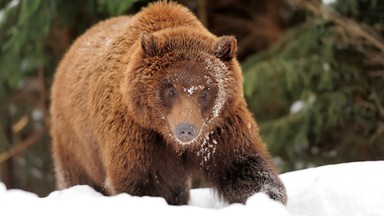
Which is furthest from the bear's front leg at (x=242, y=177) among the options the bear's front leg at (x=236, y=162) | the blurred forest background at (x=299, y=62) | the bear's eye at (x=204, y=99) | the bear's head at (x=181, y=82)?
the blurred forest background at (x=299, y=62)

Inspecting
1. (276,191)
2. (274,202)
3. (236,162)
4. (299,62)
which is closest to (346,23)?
(299,62)

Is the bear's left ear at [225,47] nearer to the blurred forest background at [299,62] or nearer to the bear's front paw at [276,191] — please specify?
the bear's front paw at [276,191]

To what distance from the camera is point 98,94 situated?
6152 mm

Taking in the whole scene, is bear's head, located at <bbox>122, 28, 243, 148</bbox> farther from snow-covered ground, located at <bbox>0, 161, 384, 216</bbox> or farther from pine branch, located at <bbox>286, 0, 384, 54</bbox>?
pine branch, located at <bbox>286, 0, 384, 54</bbox>

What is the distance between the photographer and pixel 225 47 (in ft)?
18.5

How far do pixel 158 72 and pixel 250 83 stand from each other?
15.2 feet

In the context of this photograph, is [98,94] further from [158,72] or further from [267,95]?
[267,95]

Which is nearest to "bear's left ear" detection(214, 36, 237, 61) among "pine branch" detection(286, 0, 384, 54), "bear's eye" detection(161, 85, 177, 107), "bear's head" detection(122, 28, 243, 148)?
"bear's head" detection(122, 28, 243, 148)

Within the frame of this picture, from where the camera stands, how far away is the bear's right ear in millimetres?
5562

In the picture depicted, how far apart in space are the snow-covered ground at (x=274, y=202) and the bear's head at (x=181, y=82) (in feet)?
2.31

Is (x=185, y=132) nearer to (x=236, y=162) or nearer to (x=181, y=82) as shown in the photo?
(x=181, y=82)

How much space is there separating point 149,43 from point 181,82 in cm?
42

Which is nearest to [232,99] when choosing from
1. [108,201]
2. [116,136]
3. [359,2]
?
[116,136]

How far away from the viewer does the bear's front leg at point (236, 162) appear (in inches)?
227
